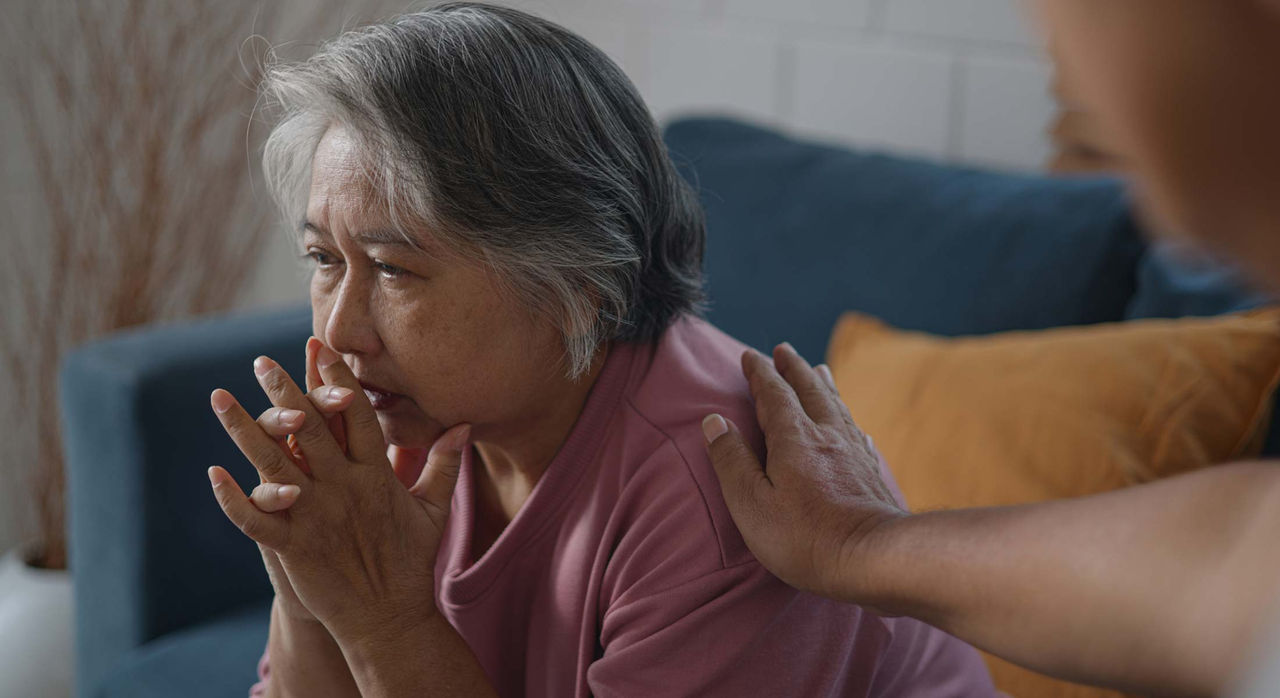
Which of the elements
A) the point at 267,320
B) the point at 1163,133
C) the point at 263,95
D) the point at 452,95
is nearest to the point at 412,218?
the point at 452,95

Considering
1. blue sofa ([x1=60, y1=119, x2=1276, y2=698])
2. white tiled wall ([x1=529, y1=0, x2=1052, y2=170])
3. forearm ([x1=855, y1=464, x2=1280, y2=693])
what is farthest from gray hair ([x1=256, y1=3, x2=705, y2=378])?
white tiled wall ([x1=529, y1=0, x2=1052, y2=170])

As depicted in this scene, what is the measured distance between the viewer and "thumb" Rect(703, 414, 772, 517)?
0.94 m

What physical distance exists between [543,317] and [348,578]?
0.87ft

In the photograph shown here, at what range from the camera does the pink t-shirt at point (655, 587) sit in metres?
0.94

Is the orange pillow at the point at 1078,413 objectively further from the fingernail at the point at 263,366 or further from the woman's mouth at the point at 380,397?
the fingernail at the point at 263,366

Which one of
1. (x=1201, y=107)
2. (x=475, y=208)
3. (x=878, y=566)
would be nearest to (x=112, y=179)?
(x=475, y=208)

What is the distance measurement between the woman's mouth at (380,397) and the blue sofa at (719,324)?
67 cm

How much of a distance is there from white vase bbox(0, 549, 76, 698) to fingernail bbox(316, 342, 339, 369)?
1.45 metres

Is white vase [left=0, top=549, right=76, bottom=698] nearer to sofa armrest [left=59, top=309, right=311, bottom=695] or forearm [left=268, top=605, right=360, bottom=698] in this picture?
sofa armrest [left=59, top=309, right=311, bottom=695]

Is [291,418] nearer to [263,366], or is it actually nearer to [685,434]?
[263,366]

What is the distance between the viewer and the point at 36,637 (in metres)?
2.16

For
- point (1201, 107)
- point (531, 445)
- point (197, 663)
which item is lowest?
point (197, 663)

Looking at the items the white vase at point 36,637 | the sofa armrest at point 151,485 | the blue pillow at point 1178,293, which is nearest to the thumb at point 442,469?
the sofa armrest at point 151,485

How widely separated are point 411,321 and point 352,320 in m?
0.05
